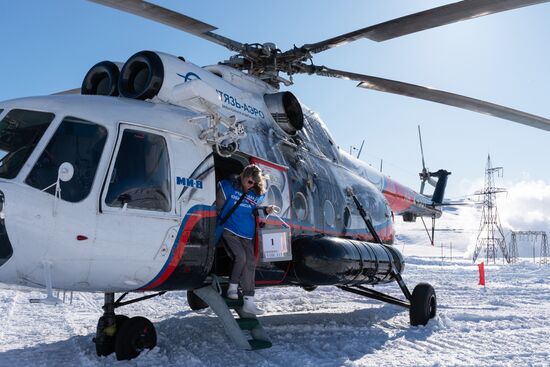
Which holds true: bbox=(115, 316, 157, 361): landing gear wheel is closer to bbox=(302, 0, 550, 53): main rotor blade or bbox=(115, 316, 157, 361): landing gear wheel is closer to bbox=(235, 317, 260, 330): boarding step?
bbox=(235, 317, 260, 330): boarding step

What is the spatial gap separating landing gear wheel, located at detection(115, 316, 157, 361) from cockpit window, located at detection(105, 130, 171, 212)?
128 centimetres

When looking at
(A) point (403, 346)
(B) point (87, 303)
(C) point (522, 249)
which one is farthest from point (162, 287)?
(C) point (522, 249)

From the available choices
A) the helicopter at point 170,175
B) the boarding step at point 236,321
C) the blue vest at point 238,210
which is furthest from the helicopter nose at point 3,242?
the blue vest at point 238,210

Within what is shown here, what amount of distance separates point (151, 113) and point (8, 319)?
494 centimetres

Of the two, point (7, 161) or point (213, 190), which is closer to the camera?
point (7, 161)

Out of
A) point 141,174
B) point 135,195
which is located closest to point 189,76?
point 141,174

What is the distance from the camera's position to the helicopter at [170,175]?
4.49 m

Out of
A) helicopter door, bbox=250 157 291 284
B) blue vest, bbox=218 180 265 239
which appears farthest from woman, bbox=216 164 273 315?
helicopter door, bbox=250 157 291 284

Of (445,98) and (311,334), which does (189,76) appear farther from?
(445,98)

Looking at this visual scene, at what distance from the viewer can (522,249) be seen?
360 ft

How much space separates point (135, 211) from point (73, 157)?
736 mm

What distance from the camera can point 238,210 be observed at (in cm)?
562

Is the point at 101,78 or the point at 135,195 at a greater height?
the point at 101,78

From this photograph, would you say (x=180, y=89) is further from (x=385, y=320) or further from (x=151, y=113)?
(x=385, y=320)
